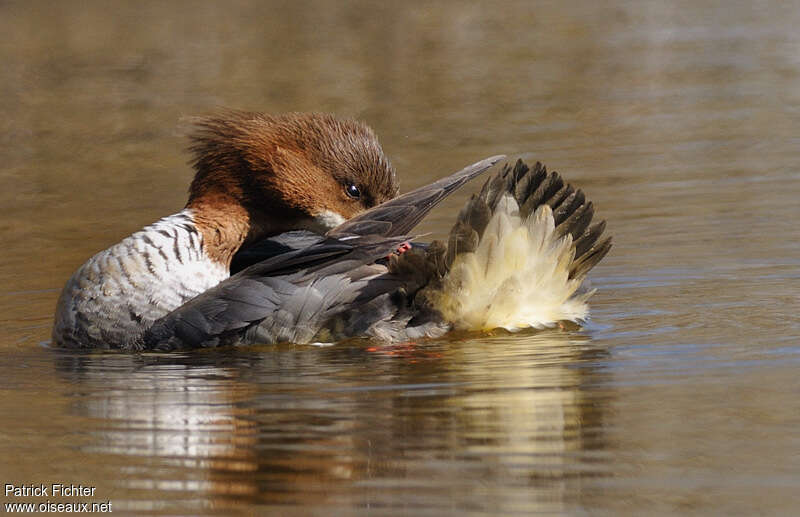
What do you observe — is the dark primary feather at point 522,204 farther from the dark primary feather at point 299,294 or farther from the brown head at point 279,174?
the brown head at point 279,174

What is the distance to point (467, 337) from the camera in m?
6.31

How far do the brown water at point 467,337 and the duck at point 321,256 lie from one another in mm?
160

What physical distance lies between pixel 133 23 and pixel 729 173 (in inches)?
393

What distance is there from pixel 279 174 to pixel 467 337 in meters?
1.21

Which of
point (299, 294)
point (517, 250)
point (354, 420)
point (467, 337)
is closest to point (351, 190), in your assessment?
point (299, 294)

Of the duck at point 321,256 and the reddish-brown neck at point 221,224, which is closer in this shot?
the duck at point 321,256

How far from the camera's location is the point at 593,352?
590 centimetres

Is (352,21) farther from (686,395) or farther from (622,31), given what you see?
(686,395)

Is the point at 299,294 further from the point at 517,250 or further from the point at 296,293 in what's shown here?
the point at 517,250

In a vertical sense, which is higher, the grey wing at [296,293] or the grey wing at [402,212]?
the grey wing at [402,212]

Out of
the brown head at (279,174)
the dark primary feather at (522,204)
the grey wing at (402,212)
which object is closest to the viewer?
the dark primary feather at (522,204)

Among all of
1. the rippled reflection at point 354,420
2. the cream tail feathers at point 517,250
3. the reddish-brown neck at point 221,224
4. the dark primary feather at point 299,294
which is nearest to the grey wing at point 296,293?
the dark primary feather at point 299,294

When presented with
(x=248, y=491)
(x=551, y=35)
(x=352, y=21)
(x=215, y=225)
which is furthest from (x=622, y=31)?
(x=248, y=491)

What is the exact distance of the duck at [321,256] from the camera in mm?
5934
